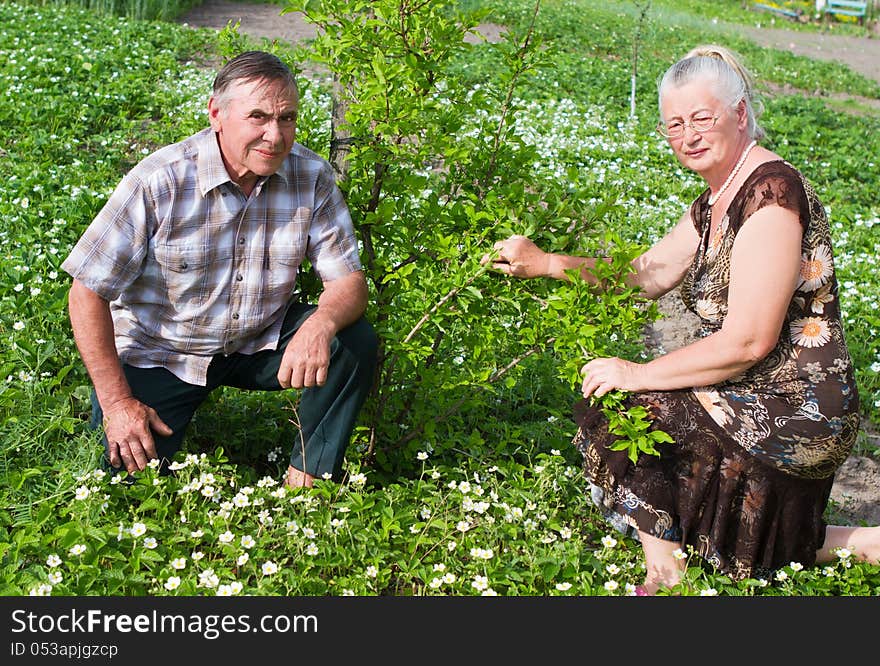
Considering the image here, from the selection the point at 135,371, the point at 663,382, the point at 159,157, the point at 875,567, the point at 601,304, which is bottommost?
the point at 875,567

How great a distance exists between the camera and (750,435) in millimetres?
2992

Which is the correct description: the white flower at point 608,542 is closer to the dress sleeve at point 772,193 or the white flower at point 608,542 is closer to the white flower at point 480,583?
the white flower at point 480,583

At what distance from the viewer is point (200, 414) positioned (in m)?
3.74

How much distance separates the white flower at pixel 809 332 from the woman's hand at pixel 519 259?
29.6 inches

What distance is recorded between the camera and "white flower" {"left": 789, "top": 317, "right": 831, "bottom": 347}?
2980mm

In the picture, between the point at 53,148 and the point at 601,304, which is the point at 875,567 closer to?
the point at 601,304

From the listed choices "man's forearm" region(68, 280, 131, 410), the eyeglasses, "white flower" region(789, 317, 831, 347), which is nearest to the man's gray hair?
"man's forearm" region(68, 280, 131, 410)

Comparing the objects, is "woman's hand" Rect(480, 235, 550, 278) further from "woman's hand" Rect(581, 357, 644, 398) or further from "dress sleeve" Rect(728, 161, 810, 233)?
"dress sleeve" Rect(728, 161, 810, 233)

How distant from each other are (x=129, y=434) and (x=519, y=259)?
50.9 inches

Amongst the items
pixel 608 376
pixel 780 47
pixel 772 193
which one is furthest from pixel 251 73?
pixel 780 47

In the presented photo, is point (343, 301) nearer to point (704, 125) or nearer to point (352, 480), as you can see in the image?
point (352, 480)

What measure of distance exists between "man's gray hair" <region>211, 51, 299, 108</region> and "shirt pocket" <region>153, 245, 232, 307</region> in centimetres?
46

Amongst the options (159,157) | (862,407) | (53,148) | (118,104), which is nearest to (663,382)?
(159,157)

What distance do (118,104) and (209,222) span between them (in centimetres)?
513
